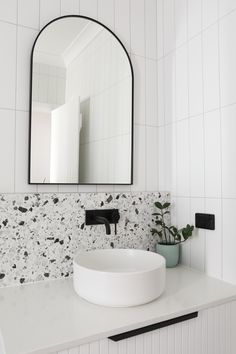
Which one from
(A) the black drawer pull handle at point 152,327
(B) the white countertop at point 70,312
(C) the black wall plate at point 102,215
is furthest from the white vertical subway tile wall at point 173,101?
(A) the black drawer pull handle at point 152,327

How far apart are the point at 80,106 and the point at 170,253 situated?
82 centimetres

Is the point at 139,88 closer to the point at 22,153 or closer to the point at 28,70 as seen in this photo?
the point at 28,70

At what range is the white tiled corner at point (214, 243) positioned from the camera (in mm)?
1262

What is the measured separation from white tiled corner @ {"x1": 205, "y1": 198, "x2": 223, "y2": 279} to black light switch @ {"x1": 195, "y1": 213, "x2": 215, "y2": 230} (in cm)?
2

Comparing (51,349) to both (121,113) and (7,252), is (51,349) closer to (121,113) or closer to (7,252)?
(7,252)

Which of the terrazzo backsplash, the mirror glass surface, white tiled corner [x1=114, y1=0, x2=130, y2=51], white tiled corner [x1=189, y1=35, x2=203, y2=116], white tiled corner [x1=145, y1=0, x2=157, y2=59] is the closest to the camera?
the terrazzo backsplash

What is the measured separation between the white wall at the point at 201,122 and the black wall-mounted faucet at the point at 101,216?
348 mm

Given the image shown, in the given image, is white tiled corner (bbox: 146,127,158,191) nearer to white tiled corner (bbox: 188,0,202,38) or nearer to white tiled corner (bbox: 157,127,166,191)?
white tiled corner (bbox: 157,127,166,191)

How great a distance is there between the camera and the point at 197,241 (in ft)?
4.53

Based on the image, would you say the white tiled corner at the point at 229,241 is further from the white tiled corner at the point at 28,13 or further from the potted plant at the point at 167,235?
the white tiled corner at the point at 28,13

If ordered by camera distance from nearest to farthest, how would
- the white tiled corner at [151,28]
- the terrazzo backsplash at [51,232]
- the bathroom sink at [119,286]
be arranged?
the bathroom sink at [119,286] → the terrazzo backsplash at [51,232] → the white tiled corner at [151,28]

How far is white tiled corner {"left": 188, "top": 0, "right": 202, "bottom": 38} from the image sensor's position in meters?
1.38

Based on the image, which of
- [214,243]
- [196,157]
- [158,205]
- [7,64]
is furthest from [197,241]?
[7,64]

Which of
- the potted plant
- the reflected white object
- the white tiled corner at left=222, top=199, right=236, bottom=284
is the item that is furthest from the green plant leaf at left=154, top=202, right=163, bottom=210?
the reflected white object
